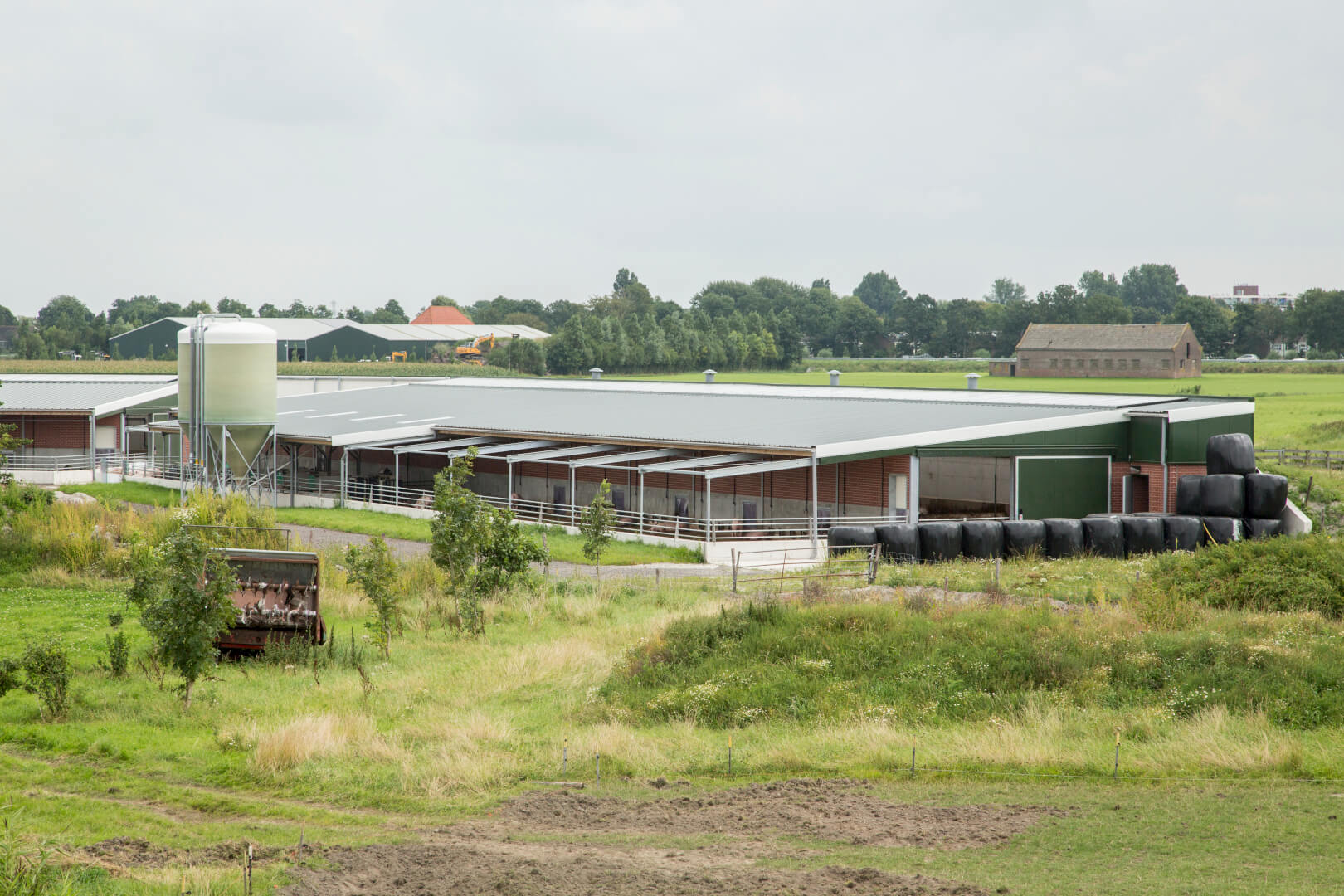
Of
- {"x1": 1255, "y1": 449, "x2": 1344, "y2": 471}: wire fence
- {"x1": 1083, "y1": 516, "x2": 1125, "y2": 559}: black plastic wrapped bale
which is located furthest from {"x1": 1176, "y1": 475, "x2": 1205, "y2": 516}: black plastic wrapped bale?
{"x1": 1255, "y1": 449, "x2": 1344, "y2": 471}: wire fence

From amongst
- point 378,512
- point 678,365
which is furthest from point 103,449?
point 678,365

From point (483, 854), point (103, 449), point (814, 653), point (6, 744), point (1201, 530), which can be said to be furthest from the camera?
point (103, 449)

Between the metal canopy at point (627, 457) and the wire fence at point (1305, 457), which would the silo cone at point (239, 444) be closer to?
the metal canopy at point (627, 457)

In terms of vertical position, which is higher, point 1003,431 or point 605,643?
point 1003,431

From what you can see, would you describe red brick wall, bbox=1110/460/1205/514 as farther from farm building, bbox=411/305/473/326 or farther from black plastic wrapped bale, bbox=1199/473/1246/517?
farm building, bbox=411/305/473/326

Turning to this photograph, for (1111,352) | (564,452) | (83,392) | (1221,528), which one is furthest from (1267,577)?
(1111,352)

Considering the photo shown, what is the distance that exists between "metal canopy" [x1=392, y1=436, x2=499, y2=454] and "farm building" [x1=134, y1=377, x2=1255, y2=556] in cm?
12

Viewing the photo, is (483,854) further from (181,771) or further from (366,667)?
(366,667)

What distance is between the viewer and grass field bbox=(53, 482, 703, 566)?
32.1 m

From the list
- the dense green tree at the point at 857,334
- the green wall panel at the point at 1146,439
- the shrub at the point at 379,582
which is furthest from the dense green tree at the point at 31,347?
the shrub at the point at 379,582

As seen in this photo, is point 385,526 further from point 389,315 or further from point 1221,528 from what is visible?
point 389,315

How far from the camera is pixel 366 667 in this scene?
1911 centimetres

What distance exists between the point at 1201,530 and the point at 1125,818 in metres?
22.6

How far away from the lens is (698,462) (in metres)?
36.0
